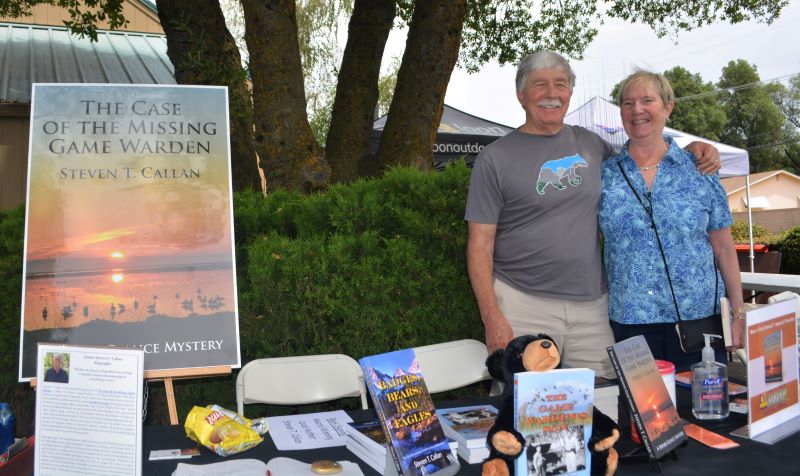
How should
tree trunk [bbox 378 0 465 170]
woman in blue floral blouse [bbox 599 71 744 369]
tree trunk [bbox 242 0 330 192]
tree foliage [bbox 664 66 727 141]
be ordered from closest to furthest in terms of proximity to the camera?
woman in blue floral blouse [bbox 599 71 744 369] < tree trunk [bbox 242 0 330 192] < tree trunk [bbox 378 0 465 170] < tree foliage [bbox 664 66 727 141]

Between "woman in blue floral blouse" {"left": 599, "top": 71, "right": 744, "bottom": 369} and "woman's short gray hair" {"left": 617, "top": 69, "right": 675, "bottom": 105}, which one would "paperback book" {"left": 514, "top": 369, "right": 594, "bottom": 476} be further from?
"woman's short gray hair" {"left": 617, "top": 69, "right": 675, "bottom": 105}

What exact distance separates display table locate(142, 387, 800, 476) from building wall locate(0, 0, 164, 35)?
12.0 metres

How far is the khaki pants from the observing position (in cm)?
251

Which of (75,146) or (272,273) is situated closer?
(75,146)

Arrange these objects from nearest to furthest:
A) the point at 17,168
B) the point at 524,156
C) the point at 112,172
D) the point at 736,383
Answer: the point at 736,383
the point at 524,156
the point at 112,172
the point at 17,168

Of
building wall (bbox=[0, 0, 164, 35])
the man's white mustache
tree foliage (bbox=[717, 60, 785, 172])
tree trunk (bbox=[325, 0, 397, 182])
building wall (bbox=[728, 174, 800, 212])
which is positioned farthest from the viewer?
tree foliage (bbox=[717, 60, 785, 172])

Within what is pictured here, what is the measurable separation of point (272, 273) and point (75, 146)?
37.6 inches

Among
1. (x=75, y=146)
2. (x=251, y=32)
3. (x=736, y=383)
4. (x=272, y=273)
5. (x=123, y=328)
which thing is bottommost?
(x=736, y=383)

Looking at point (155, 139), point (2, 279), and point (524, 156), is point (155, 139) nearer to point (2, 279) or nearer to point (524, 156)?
point (2, 279)

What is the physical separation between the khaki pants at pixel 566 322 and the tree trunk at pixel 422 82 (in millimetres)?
2287

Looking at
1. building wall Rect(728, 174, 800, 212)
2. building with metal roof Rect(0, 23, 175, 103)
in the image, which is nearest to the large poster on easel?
building with metal roof Rect(0, 23, 175, 103)

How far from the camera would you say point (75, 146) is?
2.63 meters

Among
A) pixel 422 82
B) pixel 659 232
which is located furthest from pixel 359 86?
pixel 659 232

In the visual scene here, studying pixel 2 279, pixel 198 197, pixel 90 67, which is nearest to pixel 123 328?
pixel 198 197
